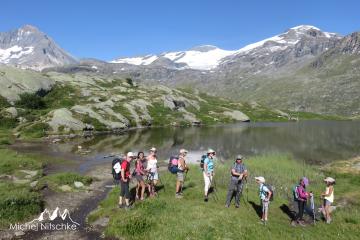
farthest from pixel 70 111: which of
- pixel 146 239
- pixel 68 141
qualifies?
pixel 146 239

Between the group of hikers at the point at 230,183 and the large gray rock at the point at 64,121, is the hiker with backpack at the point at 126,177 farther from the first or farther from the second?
the large gray rock at the point at 64,121

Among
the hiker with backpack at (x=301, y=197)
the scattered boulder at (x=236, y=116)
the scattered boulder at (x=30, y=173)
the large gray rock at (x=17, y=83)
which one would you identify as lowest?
the scattered boulder at (x=30, y=173)

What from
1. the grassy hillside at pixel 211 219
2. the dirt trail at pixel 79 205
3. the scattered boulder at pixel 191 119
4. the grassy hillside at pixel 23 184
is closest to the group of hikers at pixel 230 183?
the grassy hillside at pixel 211 219

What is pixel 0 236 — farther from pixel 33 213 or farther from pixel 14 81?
pixel 14 81

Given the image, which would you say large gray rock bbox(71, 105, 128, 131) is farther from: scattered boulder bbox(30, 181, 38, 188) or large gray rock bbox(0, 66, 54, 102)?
scattered boulder bbox(30, 181, 38, 188)

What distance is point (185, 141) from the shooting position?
8869 centimetres

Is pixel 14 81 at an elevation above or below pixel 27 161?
above

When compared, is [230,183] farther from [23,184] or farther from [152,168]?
[23,184]

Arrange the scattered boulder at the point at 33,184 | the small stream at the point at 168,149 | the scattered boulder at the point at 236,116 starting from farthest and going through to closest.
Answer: the scattered boulder at the point at 236,116 < the small stream at the point at 168,149 < the scattered boulder at the point at 33,184

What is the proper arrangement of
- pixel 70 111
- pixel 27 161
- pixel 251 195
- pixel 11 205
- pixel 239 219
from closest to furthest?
pixel 239 219 < pixel 11 205 < pixel 251 195 < pixel 27 161 < pixel 70 111

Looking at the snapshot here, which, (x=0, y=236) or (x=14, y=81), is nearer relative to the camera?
(x=0, y=236)

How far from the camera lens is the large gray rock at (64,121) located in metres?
93.8

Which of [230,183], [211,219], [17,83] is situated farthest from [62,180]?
[17,83]

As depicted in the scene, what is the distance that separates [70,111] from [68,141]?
2539cm
